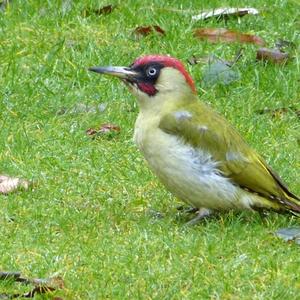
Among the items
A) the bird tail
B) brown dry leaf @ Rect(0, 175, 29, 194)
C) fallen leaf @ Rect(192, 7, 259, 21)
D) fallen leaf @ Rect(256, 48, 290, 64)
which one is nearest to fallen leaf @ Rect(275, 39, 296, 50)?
fallen leaf @ Rect(256, 48, 290, 64)

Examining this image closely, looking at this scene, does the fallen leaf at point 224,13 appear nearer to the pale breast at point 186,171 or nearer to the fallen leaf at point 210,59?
the fallen leaf at point 210,59

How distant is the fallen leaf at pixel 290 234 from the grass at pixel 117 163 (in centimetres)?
5

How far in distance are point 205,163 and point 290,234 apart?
2.13 feet

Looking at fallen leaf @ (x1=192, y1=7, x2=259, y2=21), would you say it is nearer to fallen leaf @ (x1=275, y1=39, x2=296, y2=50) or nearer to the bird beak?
fallen leaf @ (x1=275, y1=39, x2=296, y2=50)

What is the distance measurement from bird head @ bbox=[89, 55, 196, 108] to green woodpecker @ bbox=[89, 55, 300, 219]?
0.06 metres

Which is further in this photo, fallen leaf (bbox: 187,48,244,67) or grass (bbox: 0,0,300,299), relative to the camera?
fallen leaf (bbox: 187,48,244,67)

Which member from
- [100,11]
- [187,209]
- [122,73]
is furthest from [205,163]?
[100,11]

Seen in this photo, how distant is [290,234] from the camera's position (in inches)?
270

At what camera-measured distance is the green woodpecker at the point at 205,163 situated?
7.14m

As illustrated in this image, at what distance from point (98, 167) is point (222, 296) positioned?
205cm

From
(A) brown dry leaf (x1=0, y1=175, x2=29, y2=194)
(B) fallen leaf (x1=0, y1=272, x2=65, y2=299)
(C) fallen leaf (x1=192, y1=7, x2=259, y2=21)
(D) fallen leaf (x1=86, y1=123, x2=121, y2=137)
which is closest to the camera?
(B) fallen leaf (x1=0, y1=272, x2=65, y2=299)

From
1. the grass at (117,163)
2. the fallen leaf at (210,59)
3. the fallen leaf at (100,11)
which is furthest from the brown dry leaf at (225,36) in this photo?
the fallen leaf at (100,11)

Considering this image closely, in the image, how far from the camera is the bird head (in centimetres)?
736

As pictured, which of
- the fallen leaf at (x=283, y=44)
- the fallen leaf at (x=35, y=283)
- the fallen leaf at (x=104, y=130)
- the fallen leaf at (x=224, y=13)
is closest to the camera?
the fallen leaf at (x=35, y=283)
